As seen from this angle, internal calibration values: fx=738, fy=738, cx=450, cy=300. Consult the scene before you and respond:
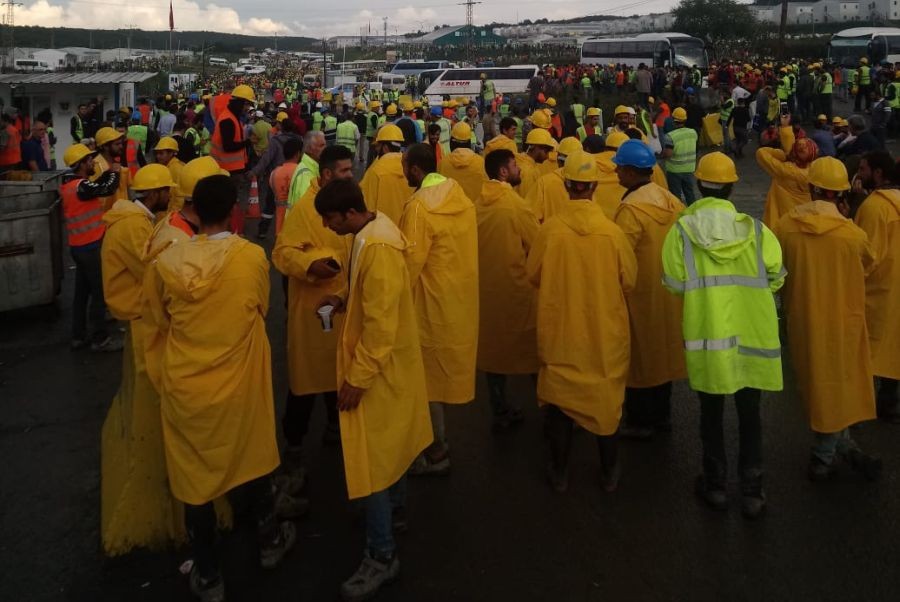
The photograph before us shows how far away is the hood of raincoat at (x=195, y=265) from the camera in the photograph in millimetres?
3076

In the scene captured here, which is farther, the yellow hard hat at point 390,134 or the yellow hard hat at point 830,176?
the yellow hard hat at point 390,134

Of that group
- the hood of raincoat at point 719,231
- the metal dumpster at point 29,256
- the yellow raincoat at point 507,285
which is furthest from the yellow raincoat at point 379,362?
the metal dumpster at point 29,256

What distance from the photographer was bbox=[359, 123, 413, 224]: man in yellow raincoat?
6410mm

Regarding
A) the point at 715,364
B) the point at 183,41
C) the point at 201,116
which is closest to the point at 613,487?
the point at 715,364

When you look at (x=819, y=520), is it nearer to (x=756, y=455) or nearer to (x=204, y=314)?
(x=756, y=455)

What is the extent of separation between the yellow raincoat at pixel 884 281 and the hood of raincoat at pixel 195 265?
400 cm

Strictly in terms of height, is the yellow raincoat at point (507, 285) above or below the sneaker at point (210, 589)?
above

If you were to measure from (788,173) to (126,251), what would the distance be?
18.4ft

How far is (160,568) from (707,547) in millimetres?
2786

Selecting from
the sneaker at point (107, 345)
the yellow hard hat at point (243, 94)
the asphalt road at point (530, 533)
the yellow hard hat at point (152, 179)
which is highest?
the yellow hard hat at point (243, 94)

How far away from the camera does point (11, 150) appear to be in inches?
469

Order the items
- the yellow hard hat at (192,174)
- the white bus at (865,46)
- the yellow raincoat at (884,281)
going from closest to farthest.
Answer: the yellow hard hat at (192,174) < the yellow raincoat at (884,281) < the white bus at (865,46)

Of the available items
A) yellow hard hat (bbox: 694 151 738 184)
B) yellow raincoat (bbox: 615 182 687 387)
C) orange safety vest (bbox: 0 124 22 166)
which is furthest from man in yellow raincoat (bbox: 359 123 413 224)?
orange safety vest (bbox: 0 124 22 166)

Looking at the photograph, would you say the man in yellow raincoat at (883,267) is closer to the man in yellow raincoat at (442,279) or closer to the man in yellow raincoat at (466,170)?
the man in yellow raincoat at (442,279)
